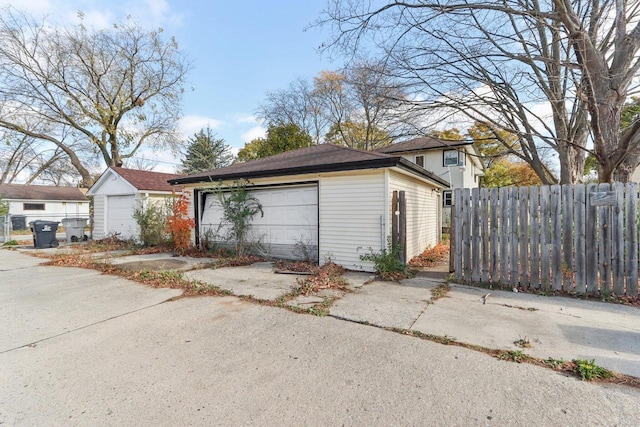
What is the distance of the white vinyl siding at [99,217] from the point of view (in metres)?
12.9

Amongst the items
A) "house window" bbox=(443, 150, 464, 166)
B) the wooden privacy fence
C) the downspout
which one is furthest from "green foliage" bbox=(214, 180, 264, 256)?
"house window" bbox=(443, 150, 464, 166)

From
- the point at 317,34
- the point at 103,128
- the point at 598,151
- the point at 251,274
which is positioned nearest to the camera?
the point at 598,151

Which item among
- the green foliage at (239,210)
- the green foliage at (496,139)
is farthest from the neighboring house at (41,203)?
the green foliage at (496,139)

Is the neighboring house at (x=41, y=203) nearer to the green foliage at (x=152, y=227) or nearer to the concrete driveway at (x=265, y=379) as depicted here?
the green foliage at (x=152, y=227)

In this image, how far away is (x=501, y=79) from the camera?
6.68 m

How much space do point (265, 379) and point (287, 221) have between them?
18.9 feet

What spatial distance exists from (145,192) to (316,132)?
17359mm

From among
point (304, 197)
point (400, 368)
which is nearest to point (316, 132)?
point (304, 197)

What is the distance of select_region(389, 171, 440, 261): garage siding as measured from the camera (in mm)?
7074

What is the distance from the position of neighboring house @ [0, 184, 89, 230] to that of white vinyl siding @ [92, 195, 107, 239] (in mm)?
16906

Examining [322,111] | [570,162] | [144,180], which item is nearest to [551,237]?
[570,162]

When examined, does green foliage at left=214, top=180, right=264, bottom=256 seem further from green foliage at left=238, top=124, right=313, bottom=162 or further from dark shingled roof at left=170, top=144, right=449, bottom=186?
green foliage at left=238, top=124, right=313, bottom=162

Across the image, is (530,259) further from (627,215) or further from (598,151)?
(598,151)

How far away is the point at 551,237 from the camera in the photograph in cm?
479
